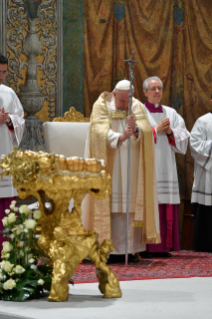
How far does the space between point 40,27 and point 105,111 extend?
223cm

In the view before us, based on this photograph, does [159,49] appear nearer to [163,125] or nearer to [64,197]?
[163,125]

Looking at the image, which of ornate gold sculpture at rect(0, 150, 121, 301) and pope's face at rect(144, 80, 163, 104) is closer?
ornate gold sculpture at rect(0, 150, 121, 301)

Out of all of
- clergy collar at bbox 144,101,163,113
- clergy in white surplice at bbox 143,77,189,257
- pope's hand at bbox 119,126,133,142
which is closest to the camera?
pope's hand at bbox 119,126,133,142

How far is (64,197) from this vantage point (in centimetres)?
434

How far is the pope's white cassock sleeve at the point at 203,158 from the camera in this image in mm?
7461

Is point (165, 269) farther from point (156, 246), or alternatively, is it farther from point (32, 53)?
point (32, 53)

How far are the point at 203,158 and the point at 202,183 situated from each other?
29cm

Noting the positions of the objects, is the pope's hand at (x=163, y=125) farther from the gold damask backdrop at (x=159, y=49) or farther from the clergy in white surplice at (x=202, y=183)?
the gold damask backdrop at (x=159, y=49)

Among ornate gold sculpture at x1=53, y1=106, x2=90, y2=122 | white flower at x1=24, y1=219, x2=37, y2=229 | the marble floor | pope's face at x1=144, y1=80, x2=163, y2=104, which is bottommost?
the marble floor

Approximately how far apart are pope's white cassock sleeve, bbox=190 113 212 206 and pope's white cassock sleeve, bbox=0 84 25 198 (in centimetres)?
216

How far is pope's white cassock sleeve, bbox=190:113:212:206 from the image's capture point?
24.5 ft

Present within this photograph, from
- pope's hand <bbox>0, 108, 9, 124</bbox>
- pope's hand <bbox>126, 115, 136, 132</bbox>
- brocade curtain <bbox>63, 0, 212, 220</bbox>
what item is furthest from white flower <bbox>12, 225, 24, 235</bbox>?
brocade curtain <bbox>63, 0, 212, 220</bbox>

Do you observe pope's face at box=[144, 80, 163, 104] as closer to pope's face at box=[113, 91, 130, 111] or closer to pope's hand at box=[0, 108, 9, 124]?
pope's face at box=[113, 91, 130, 111]

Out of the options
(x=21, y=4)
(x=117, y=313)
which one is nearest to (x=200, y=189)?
(x=21, y=4)
